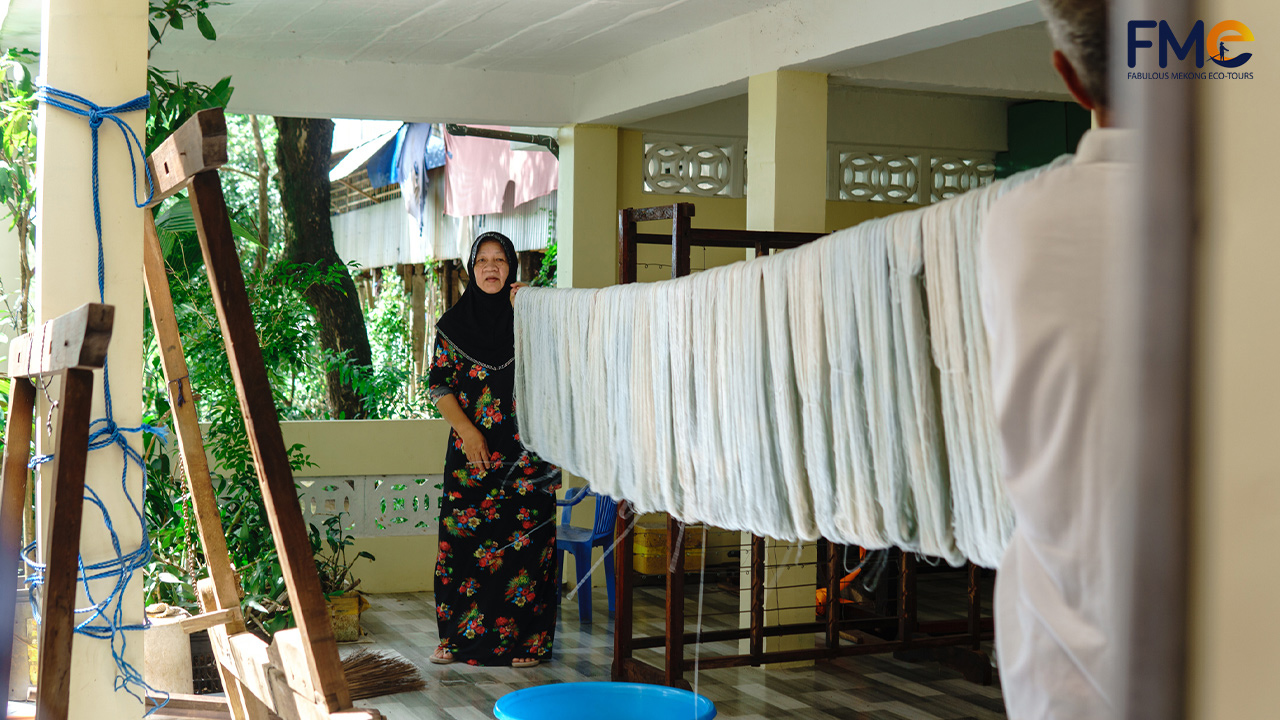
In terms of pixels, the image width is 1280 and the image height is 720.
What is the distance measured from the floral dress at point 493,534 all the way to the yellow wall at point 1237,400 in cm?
345

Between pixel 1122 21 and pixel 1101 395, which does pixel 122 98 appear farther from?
pixel 1122 21

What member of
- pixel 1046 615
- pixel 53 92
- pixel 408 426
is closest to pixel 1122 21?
pixel 1046 615

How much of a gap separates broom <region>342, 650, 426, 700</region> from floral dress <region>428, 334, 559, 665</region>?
0.94ft

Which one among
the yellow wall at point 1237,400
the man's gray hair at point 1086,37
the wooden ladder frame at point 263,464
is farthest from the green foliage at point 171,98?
the yellow wall at point 1237,400

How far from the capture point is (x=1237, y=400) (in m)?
0.41

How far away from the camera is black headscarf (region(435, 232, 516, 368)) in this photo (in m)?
3.80

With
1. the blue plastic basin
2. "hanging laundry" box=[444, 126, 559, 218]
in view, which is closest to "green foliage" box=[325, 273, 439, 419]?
"hanging laundry" box=[444, 126, 559, 218]

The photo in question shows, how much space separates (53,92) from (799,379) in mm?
1366

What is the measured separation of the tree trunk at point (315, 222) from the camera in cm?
693

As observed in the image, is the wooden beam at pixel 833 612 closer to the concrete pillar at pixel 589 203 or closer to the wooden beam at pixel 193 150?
the concrete pillar at pixel 589 203

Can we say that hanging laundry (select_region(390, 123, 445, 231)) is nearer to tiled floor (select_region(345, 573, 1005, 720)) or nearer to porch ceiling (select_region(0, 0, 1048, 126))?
porch ceiling (select_region(0, 0, 1048, 126))

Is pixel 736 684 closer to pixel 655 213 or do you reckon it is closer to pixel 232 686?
pixel 655 213

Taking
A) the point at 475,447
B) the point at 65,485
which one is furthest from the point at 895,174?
the point at 65,485

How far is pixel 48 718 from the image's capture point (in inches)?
63.9
